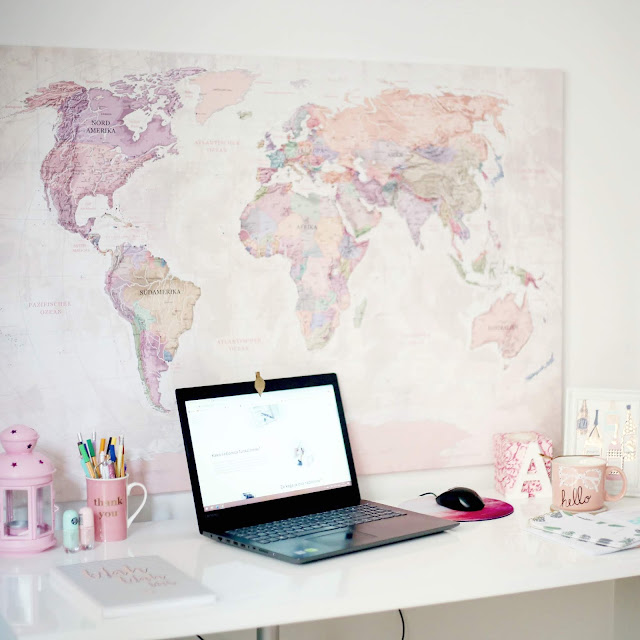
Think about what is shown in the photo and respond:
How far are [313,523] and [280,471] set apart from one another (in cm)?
14

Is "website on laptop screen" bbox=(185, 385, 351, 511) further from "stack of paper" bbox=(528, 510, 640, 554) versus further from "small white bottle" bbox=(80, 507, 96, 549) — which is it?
"stack of paper" bbox=(528, 510, 640, 554)

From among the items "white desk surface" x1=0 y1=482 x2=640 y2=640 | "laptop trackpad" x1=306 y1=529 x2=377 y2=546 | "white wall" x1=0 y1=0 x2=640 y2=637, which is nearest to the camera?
"white desk surface" x1=0 y1=482 x2=640 y2=640

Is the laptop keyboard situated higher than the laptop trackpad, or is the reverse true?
the laptop trackpad

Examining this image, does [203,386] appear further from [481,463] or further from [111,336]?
[481,463]

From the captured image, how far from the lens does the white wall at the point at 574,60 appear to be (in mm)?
1642

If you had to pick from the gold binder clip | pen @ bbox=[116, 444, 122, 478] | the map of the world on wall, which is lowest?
pen @ bbox=[116, 444, 122, 478]

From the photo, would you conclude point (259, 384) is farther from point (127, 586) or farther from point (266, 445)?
point (127, 586)

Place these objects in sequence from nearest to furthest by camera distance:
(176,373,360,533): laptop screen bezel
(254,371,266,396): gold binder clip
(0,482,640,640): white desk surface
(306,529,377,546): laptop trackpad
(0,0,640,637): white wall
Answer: (0,482,640,640): white desk surface
(306,529,377,546): laptop trackpad
(176,373,360,533): laptop screen bezel
(254,371,266,396): gold binder clip
(0,0,640,637): white wall

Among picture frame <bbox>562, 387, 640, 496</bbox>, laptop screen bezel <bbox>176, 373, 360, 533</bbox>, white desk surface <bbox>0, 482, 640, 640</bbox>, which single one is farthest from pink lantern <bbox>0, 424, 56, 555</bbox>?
picture frame <bbox>562, 387, 640, 496</bbox>

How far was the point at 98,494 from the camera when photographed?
1398 mm

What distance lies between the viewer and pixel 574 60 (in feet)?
5.99

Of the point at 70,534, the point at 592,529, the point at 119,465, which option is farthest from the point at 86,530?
the point at 592,529

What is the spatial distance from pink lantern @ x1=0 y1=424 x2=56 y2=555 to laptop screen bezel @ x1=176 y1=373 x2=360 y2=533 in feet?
0.83

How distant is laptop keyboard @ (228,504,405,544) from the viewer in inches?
52.9
